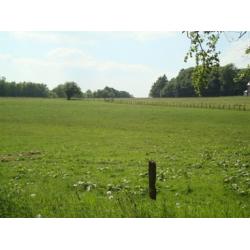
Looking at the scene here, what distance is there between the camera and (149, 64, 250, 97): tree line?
42.7ft

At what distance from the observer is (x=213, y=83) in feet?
45.2

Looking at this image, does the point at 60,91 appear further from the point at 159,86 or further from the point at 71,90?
the point at 159,86

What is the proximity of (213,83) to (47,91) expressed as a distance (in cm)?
856

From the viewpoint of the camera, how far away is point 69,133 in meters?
24.8

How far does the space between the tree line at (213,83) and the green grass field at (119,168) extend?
143cm

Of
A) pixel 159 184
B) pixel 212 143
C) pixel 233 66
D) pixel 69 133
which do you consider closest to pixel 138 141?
pixel 212 143

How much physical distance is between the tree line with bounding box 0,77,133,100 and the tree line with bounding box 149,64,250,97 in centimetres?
212

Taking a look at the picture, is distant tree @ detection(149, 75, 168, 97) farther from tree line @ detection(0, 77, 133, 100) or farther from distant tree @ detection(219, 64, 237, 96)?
distant tree @ detection(219, 64, 237, 96)

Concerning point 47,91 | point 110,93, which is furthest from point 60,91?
point 110,93

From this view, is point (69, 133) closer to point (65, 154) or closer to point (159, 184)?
point (65, 154)

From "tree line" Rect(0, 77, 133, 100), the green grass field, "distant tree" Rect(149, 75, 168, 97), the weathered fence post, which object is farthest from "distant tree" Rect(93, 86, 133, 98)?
the weathered fence post

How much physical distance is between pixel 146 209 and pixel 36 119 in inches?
965

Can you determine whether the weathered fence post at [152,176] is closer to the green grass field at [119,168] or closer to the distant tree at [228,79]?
the green grass field at [119,168]

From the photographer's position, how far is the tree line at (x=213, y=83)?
13.0 m
